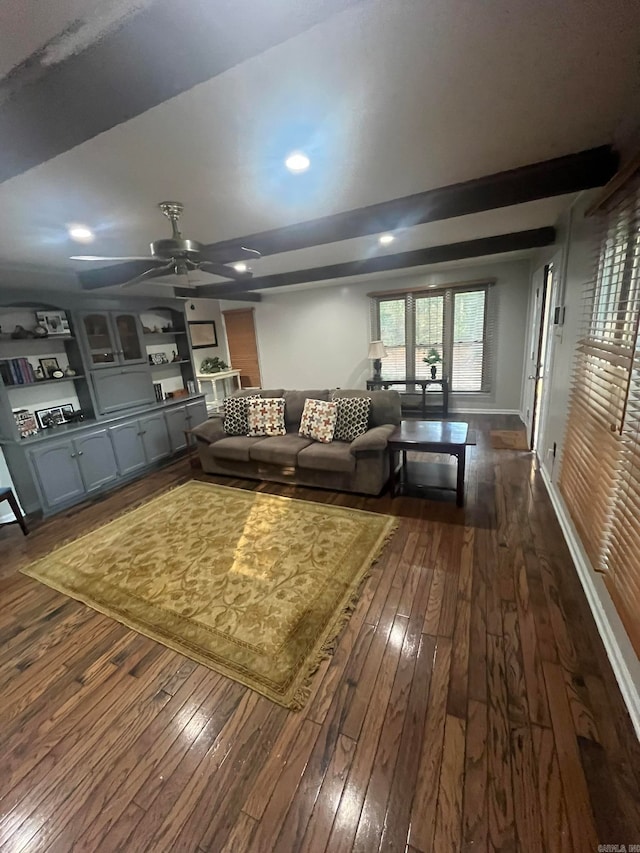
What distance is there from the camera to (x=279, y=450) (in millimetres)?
3500

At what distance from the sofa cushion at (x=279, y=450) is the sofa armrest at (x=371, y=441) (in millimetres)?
616

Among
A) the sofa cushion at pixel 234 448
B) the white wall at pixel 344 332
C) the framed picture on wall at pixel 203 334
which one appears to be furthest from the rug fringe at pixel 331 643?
the framed picture on wall at pixel 203 334

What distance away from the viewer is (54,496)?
3363 millimetres

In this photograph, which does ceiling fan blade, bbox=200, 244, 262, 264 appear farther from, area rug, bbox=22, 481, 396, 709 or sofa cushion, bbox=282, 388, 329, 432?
area rug, bbox=22, 481, 396, 709

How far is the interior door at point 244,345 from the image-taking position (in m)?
7.30

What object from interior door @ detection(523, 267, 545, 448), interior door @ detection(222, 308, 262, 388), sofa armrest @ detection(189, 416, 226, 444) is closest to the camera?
sofa armrest @ detection(189, 416, 226, 444)

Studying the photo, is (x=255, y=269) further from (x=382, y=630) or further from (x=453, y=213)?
(x=382, y=630)

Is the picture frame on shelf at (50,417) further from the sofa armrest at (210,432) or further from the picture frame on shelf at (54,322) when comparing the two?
the sofa armrest at (210,432)

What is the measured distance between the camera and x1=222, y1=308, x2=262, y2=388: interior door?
7305 mm

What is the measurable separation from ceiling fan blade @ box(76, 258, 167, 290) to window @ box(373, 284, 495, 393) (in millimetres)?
3997

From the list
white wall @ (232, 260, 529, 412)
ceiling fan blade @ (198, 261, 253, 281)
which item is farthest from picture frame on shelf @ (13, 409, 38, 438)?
white wall @ (232, 260, 529, 412)

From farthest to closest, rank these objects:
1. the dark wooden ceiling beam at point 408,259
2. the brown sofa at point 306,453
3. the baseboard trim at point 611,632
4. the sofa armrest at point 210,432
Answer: the sofa armrest at point 210,432, the dark wooden ceiling beam at point 408,259, the brown sofa at point 306,453, the baseboard trim at point 611,632

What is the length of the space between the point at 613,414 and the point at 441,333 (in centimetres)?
452

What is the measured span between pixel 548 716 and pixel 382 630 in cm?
74
